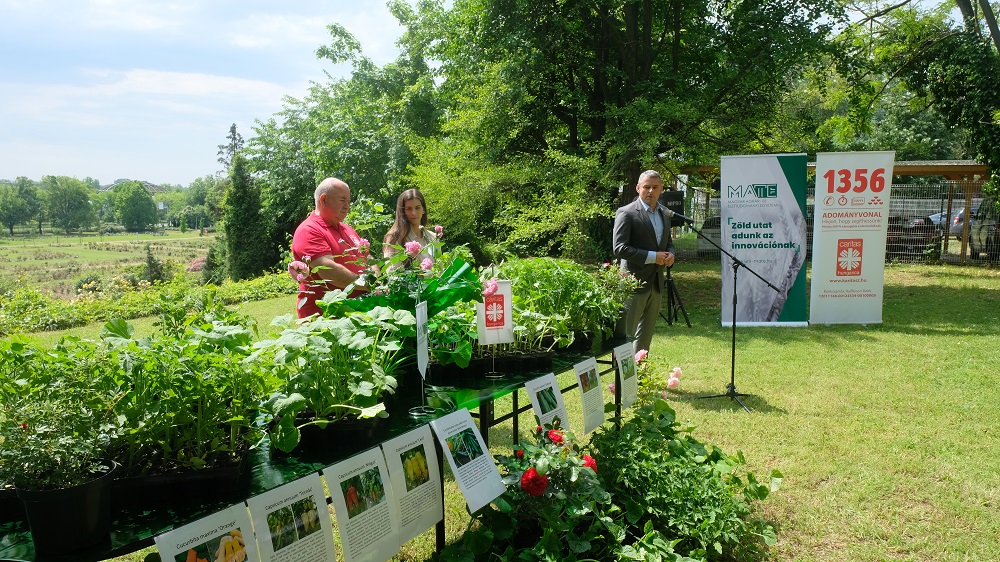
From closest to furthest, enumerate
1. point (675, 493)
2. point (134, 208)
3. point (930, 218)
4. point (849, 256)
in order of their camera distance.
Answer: point (675, 493) < point (849, 256) < point (930, 218) < point (134, 208)

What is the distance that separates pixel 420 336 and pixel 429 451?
0.35m

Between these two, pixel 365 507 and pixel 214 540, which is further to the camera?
pixel 365 507

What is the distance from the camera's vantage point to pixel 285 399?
5.05 feet

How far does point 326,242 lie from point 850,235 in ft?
22.9

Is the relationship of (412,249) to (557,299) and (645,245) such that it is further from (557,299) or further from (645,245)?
(645,245)

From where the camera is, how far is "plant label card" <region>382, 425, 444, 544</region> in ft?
5.86

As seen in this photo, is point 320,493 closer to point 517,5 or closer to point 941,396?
point 941,396

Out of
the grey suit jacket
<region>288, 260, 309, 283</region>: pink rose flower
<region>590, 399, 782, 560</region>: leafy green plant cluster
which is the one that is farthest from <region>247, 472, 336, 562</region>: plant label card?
the grey suit jacket

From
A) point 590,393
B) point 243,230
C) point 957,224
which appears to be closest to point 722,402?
point 590,393

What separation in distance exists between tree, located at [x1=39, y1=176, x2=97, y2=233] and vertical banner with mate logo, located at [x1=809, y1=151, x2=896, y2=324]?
20.1 metres

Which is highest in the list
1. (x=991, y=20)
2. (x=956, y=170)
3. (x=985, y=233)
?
(x=991, y=20)

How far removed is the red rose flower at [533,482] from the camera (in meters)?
2.14

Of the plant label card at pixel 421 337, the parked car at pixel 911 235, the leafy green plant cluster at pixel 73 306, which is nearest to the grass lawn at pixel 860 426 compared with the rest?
the plant label card at pixel 421 337

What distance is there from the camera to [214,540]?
1322 millimetres
